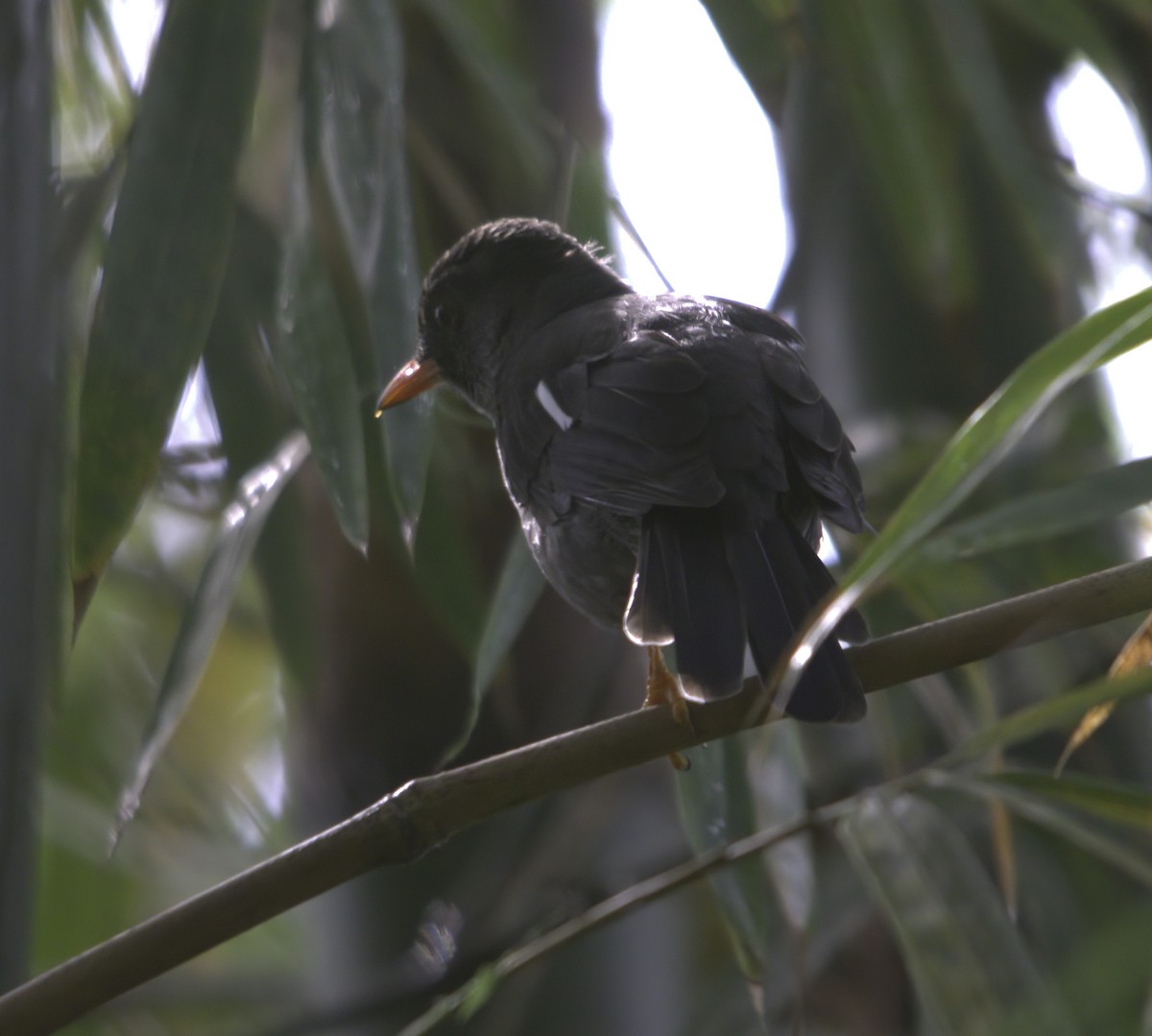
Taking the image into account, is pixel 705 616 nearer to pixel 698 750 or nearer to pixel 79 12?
pixel 698 750

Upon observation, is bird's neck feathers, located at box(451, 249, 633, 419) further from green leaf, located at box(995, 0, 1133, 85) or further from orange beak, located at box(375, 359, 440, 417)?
green leaf, located at box(995, 0, 1133, 85)

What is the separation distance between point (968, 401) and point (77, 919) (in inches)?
123

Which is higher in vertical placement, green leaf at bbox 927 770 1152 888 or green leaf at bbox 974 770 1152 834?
green leaf at bbox 974 770 1152 834

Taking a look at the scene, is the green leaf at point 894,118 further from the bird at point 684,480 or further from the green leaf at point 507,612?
the green leaf at point 507,612

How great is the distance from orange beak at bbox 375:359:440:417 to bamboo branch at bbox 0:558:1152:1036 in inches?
41.5

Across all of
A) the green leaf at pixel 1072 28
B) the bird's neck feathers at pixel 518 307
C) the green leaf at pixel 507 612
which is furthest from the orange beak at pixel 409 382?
the green leaf at pixel 1072 28

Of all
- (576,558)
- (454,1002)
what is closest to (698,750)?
(576,558)

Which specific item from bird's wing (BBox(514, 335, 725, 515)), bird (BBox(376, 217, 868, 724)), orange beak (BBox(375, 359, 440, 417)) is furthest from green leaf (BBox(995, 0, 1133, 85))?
orange beak (BBox(375, 359, 440, 417))

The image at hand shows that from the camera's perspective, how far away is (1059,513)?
207cm

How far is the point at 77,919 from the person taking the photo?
4.45 meters

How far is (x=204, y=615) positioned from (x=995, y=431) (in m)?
1.31

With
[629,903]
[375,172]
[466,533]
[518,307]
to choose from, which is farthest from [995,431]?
[466,533]

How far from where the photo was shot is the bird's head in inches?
131

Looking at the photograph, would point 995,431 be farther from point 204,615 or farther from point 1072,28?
point 1072,28
